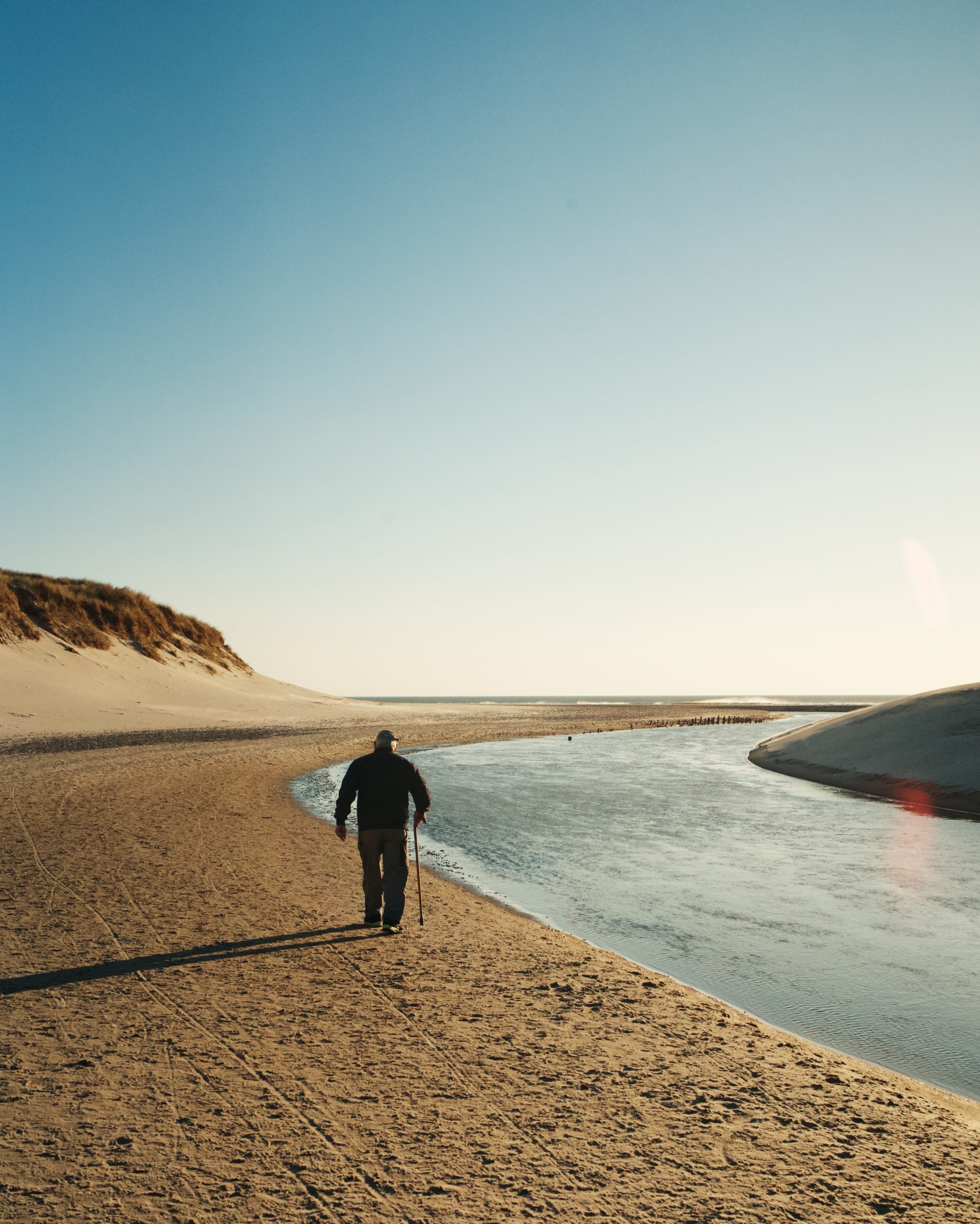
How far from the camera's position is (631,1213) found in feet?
12.4

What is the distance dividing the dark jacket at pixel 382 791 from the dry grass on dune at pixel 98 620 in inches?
1725

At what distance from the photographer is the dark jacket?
8602 millimetres

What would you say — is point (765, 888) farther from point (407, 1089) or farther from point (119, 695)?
point (119, 695)

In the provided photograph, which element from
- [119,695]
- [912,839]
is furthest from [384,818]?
[119,695]

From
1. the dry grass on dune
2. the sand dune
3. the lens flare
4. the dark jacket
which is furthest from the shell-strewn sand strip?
the dry grass on dune

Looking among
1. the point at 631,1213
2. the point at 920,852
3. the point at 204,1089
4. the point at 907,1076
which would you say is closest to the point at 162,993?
the point at 204,1089

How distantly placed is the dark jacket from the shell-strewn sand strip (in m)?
1.24

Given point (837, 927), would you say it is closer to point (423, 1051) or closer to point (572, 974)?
point (572, 974)

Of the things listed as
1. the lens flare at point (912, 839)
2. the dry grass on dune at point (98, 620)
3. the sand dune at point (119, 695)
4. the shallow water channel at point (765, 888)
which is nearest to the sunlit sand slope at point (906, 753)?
the lens flare at point (912, 839)

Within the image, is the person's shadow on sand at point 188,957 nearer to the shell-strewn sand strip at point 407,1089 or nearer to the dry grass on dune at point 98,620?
the shell-strewn sand strip at point 407,1089

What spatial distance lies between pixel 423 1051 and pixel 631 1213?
83.2 inches

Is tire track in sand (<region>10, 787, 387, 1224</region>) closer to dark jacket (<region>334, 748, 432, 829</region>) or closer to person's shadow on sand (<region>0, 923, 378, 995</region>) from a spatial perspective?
person's shadow on sand (<region>0, 923, 378, 995</region>)

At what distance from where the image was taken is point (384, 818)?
8.59 m

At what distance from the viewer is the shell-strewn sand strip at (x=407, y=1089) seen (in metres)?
3.91
